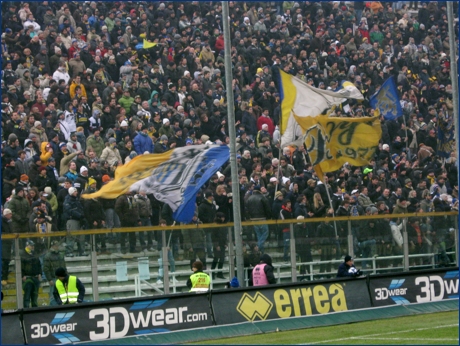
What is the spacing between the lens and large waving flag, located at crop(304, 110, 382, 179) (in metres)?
22.2

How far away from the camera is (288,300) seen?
17.8m

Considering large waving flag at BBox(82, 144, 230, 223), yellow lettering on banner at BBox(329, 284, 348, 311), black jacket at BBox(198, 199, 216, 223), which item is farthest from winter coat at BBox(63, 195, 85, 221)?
yellow lettering on banner at BBox(329, 284, 348, 311)

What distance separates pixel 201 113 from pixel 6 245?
923 centimetres

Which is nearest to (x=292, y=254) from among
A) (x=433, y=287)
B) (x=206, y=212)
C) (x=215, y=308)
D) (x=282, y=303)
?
(x=206, y=212)

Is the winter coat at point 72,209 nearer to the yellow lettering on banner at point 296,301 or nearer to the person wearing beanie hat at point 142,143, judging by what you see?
the person wearing beanie hat at point 142,143

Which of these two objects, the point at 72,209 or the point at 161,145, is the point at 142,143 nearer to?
the point at 161,145

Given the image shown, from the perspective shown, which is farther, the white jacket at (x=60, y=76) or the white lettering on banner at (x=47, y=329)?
the white jacket at (x=60, y=76)

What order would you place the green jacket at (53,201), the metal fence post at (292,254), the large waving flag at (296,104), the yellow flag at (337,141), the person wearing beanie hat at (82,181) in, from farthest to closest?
the metal fence post at (292,254), the yellow flag at (337,141), the large waving flag at (296,104), the person wearing beanie hat at (82,181), the green jacket at (53,201)

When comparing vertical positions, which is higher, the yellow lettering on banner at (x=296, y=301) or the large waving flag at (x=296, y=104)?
the large waving flag at (x=296, y=104)

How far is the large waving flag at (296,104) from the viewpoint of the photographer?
2144 cm

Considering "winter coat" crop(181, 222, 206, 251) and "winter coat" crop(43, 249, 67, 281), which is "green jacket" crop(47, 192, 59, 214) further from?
"winter coat" crop(181, 222, 206, 251)

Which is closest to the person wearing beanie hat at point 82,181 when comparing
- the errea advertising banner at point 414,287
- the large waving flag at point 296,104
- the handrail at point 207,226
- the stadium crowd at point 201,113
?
the stadium crowd at point 201,113

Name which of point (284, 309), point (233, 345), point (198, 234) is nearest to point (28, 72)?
point (198, 234)

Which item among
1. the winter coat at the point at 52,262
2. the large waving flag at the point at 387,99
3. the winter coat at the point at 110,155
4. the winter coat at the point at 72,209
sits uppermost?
the large waving flag at the point at 387,99
